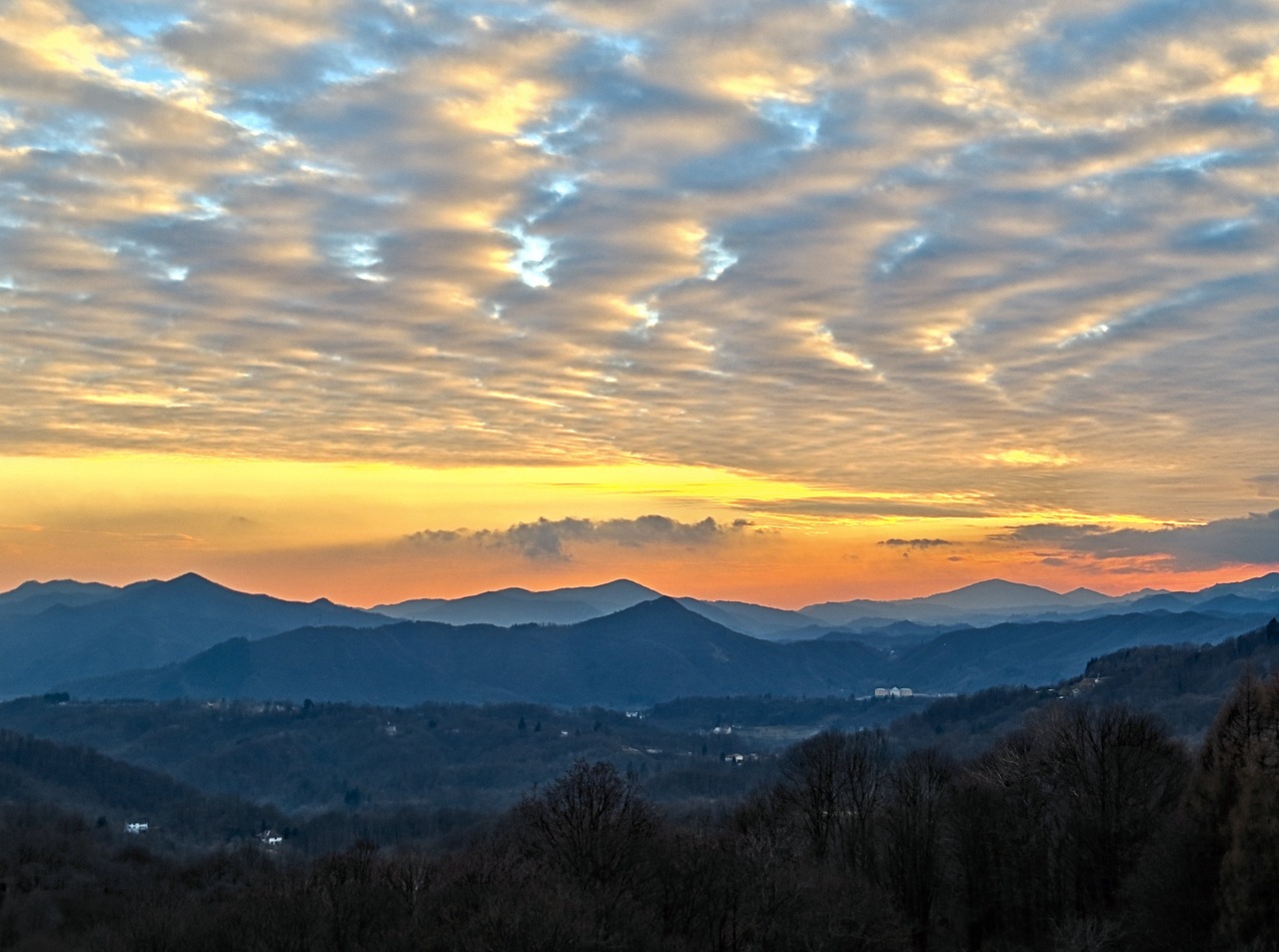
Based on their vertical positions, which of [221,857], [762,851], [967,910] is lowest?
[221,857]

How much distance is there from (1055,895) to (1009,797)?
7.60 meters

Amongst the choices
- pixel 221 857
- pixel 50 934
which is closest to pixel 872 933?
pixel 50 934

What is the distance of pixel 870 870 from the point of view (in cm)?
8294

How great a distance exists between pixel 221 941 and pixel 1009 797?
53.1 metres

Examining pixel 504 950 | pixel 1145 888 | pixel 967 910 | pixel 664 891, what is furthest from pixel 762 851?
pixel 504 950

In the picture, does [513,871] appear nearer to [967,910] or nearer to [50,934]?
[967,910]

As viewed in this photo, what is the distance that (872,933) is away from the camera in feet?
216

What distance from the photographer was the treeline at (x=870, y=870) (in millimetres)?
63188

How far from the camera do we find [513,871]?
7262cm

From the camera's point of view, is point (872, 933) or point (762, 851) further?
point (762, 851)

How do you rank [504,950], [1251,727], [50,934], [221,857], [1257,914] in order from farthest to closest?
[221,857], [50,934], [1251,727], [1257,914], [504,950]

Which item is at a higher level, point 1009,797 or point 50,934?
point 1009,797

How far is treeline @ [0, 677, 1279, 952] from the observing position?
207 ft

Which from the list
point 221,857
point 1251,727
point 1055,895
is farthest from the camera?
point 221,857
